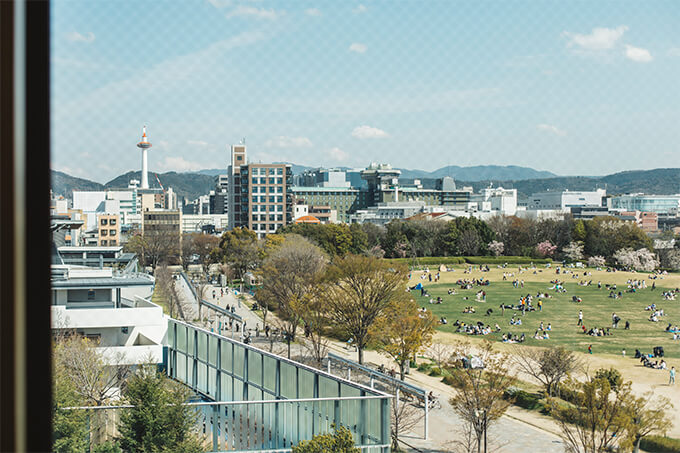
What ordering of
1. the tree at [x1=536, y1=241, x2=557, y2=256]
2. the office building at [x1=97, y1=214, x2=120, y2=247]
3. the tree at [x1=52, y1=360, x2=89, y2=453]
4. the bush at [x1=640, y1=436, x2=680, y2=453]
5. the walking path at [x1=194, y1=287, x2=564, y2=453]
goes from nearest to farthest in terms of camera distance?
the tree at [x1=52, y1=360, x2=89, y2=453], the bush at [x1=640, y1=436, x2=680, y2=453], the walking path at [x1=194, y1=287, x2=564, y2=453], the tree at [x1=536, y1=241, x2=557, y2=256], the office building at [x1=97, y1=214, x2=120, y2=247]

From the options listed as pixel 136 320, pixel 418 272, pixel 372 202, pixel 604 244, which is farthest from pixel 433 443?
pixel 372 202

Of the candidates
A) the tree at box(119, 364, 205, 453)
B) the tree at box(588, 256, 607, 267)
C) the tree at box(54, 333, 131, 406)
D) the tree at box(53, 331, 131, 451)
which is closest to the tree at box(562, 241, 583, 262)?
the tree at box(588, 256, 607, 267)

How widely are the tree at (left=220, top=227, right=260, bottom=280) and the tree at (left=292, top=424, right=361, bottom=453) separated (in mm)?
11282

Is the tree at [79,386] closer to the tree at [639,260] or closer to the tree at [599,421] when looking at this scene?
the tree at [599,421]

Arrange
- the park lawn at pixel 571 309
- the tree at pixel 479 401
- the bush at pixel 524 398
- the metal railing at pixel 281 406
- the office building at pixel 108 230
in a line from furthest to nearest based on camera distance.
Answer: the office building at pixel 108 230 < the park lawn at pixel 571 309 < the bush at pixel 524 398 < the tree at pixel 479 401 < the metal railing at pixel 281 406

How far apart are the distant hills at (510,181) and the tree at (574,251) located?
501 inches

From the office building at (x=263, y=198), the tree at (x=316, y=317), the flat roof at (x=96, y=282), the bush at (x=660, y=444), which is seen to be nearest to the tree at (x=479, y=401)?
the bush at (x=660, y=444)

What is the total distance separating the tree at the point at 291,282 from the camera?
7.46 metres

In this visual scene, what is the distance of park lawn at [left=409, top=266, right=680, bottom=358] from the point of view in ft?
25.0

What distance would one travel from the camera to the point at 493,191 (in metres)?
39.3

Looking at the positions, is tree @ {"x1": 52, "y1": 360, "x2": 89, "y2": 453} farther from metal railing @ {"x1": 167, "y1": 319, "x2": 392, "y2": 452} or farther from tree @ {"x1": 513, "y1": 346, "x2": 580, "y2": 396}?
tree @ {"x1": 513, "y1": 346, "x2": 580, "y2": 396}

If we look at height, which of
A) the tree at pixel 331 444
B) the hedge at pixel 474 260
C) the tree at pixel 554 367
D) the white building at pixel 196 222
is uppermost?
the white building at pixel 196 222

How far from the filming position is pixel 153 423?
2.47 m

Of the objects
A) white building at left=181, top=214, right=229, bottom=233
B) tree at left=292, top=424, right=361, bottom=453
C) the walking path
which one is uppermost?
white building at left=181, top=214, right=229, bottom=233
